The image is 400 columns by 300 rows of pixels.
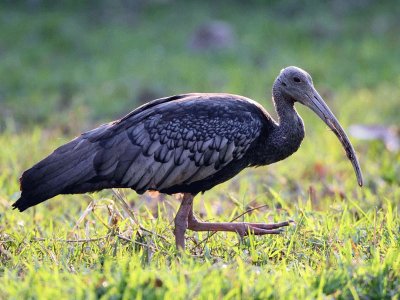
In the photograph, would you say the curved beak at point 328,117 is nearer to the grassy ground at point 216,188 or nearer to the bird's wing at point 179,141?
the grassy ground at point 216,188

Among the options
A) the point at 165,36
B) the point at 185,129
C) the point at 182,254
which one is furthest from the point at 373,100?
the point at 182,254

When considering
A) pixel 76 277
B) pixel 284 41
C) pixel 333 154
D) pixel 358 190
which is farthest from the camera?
pixel 284 41

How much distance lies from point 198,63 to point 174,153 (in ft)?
28.6

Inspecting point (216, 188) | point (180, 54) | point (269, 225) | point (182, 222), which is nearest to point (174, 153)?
point (182, 222)

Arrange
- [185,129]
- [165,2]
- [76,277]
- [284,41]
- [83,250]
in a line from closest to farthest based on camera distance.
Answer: [76,277]
[83,250]
[185,129]
[284,41]
[165,2]

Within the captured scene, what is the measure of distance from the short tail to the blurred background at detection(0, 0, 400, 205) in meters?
2.27

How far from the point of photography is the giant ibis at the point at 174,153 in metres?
5.97

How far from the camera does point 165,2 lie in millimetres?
18500

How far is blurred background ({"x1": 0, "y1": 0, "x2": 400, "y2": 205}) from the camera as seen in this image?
10070mm

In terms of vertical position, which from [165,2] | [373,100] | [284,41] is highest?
[165,2]

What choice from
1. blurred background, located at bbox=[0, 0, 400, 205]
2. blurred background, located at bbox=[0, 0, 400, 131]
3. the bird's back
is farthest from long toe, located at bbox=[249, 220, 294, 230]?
blurred background, located at bbox=[0, 0, 400, 131]

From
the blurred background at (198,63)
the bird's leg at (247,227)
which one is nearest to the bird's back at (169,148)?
the bird's leg at (247,227)

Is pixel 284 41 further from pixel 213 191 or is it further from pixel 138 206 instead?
pixel 138 206

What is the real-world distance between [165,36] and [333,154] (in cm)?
753
